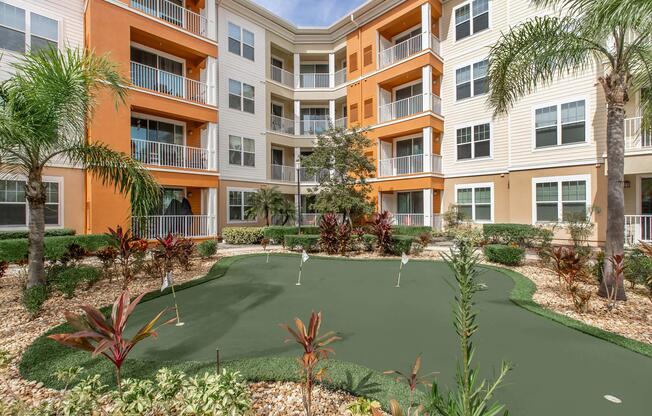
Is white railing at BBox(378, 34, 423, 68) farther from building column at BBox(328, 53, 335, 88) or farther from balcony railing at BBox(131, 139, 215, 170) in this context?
balcony railing at BBox(131, 139, 215, 170)

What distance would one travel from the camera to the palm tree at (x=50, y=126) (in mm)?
6121

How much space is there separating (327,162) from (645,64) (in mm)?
11511

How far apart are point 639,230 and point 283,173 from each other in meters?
19.5

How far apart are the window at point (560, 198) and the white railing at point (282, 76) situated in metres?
17.9

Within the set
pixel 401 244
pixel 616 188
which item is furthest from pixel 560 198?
pixel 616 188

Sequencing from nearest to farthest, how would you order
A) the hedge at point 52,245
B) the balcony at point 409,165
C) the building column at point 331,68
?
1. the hedge at point 52,245
2. the balcony at point 409,165
3. the building column at point 331,68

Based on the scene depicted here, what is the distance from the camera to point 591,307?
6.29 m

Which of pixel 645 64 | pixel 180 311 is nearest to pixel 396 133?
pixel 645 64

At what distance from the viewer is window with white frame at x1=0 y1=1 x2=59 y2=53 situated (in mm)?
12180

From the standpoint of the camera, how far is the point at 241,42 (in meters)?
20.1

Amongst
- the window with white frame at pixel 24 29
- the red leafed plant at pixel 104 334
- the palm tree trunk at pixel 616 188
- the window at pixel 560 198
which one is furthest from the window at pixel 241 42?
the red leafed plant at pixel 104 334

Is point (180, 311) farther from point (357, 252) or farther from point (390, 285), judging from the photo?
point (357, 252)

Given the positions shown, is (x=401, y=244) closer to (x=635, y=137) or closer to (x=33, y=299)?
(x=635, y=137)

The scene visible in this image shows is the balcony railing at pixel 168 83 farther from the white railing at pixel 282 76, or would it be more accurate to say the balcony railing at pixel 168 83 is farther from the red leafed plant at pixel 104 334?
the red leafed plant at pixel 104 334
